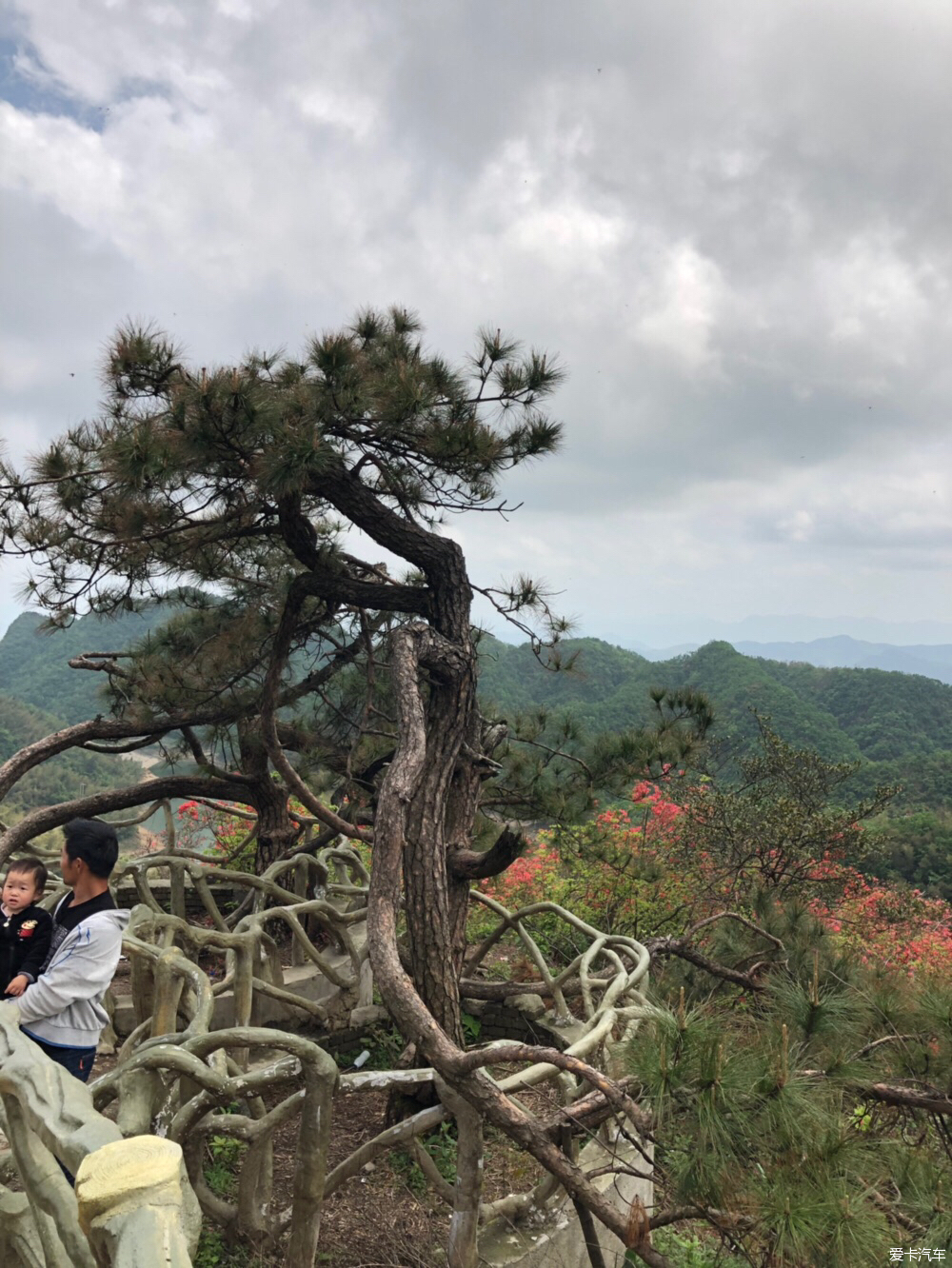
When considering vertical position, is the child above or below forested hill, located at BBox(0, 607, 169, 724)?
below

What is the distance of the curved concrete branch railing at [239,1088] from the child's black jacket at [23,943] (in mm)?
380

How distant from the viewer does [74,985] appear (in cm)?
205

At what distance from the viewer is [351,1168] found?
235 centimetres

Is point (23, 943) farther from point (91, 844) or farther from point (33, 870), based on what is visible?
point (91, 844)

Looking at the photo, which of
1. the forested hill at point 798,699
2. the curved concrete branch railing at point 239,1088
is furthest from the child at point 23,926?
the forested hill at point 798,699

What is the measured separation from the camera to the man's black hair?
2.14m

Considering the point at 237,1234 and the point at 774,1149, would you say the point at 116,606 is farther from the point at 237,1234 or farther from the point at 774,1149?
the point at 774,1149

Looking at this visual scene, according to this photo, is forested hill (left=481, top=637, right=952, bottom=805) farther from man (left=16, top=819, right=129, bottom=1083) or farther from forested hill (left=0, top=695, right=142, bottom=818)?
man (left=16, top=819, right=129, bottom=1083)

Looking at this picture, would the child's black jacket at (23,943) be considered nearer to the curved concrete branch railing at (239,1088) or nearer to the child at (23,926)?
the child at (23,926)

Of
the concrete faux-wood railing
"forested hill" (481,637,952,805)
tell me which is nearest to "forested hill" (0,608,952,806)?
"forested hill" (481,637,952,805)

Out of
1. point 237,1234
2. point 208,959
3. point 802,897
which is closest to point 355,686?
point 208,959

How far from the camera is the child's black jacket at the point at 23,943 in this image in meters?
2.25

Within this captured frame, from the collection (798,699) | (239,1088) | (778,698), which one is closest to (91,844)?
(239,1088)

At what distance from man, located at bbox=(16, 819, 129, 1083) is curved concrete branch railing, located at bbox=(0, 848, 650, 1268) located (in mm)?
184
